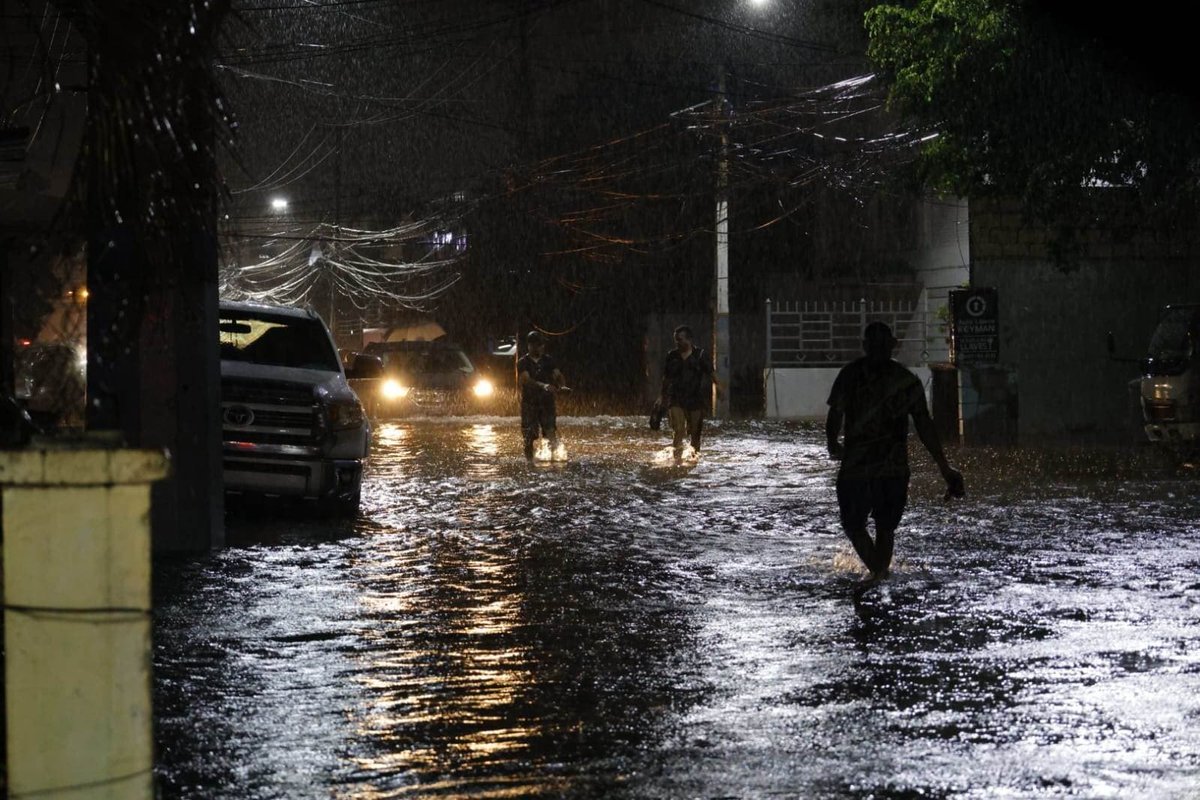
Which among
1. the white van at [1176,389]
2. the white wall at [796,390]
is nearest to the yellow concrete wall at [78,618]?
the white van at [1176,389]

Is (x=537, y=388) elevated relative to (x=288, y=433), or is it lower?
elevated

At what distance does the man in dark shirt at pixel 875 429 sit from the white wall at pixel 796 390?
24.1m

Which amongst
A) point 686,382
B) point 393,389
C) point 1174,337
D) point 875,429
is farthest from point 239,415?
point 393,389

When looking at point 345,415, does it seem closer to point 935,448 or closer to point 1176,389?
point 935,448

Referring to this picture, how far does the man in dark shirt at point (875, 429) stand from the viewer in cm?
1016

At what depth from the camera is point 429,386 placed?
35.9 metres

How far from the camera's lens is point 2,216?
11867mm

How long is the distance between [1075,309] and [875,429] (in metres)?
17.5

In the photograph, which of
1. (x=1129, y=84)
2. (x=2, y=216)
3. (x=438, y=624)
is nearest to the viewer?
(x=438, y=624)

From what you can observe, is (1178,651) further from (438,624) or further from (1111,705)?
(438,624)

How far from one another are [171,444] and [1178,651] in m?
7.66

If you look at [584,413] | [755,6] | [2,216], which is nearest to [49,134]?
[2,216]

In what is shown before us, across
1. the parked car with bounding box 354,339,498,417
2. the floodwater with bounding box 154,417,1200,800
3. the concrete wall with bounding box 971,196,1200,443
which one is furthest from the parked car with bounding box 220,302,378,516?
the parked car with bounding box 354,339,498,417

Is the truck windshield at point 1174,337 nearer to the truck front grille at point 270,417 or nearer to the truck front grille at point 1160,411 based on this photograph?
the truck front grille at point 1160,411
